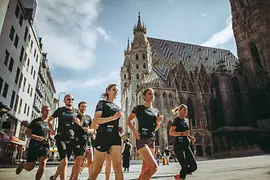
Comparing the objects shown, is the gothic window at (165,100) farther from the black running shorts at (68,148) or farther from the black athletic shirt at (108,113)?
the black athletic shirt at (108,113)

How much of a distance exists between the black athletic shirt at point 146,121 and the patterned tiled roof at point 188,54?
39.8 metres

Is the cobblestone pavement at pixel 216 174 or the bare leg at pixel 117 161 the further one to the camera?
the cobblestone pavement at pixel 216 174

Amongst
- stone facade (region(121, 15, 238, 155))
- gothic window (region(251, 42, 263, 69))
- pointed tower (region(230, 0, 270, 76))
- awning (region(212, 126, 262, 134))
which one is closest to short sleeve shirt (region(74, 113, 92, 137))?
stone facade (region(121, 15, 238, 155))

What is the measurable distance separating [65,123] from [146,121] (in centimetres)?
207

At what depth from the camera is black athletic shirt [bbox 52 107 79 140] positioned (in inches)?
169

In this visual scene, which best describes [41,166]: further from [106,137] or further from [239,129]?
[239,129]

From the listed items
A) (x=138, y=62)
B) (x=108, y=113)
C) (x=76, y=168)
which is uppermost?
(x=138, y=62)

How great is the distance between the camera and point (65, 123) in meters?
4.36

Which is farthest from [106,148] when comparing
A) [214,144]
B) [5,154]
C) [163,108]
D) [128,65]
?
[128,65]

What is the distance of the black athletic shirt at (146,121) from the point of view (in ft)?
11.2

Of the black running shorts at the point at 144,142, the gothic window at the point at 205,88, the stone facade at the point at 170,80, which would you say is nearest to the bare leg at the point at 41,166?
the black running shorts at the point at 144,142

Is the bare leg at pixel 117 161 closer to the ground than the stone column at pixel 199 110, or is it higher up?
closer to the ground

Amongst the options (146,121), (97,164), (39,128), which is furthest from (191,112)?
(97,164)

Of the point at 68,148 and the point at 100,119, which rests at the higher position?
the point at 100,119
